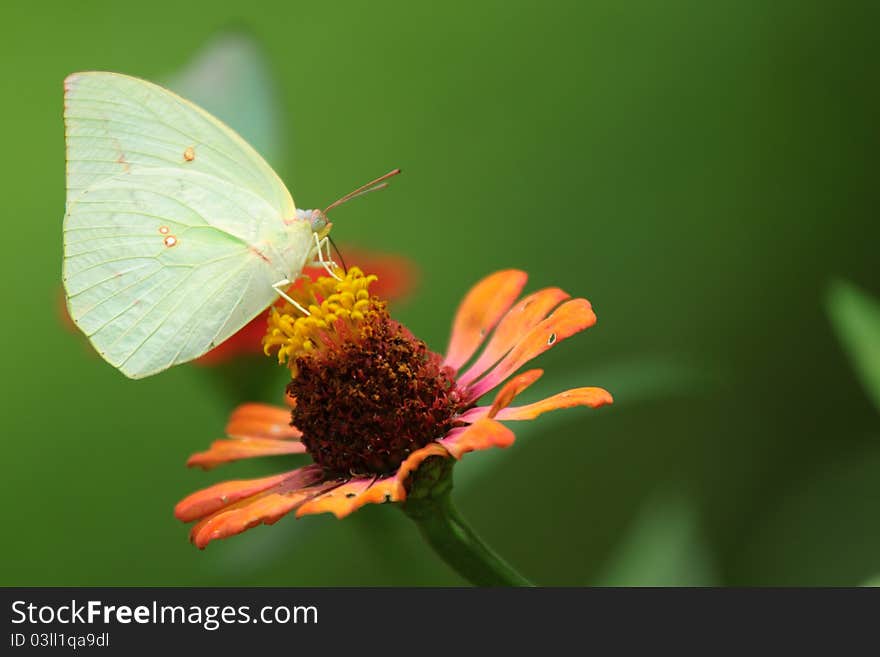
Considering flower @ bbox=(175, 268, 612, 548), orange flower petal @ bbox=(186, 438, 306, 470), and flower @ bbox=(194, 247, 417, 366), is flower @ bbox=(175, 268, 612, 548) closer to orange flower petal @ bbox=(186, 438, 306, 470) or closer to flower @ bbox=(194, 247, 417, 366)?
orange flower petal @ bbox=(186, 438, 306, 470)

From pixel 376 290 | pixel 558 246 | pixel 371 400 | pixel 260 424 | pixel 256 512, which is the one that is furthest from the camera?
pixel 558 246

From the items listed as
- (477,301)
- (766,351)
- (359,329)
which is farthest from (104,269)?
(766,351)

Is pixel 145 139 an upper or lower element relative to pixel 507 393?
upper

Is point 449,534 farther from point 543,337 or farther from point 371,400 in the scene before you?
point 543,337

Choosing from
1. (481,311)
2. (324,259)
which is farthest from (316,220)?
(481,311)

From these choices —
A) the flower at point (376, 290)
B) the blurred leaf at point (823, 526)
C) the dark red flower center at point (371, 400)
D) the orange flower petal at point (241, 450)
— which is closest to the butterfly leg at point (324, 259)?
the dark red flower center at point (371, 400)

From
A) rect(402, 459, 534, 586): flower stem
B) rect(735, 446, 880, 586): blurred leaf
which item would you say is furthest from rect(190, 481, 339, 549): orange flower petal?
rect(735, 446, 880, 586): blurred leaf

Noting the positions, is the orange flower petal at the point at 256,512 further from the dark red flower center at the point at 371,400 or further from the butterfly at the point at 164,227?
the butterfly at the point at 164,227
